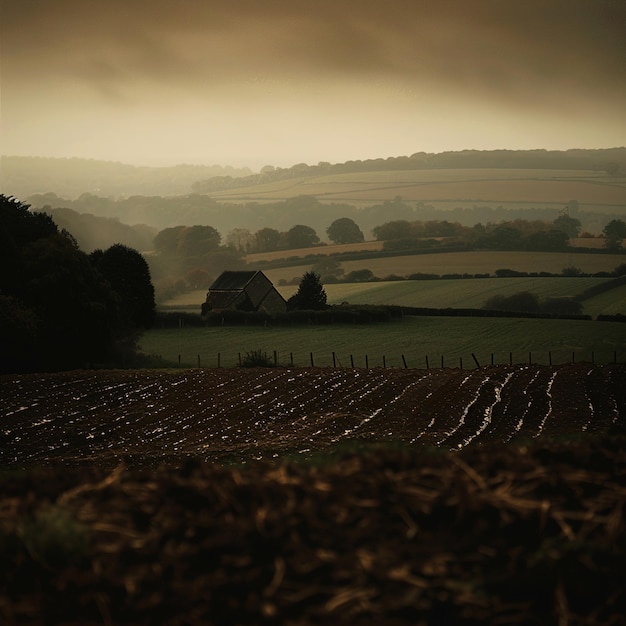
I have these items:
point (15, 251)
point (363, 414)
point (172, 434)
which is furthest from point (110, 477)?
point (15, 251)

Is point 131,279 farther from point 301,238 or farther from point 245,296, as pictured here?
point 301,238

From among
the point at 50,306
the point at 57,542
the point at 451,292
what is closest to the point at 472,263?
the point at 451,292

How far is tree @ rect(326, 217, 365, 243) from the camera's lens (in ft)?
411

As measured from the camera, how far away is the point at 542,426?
2759 centimetres

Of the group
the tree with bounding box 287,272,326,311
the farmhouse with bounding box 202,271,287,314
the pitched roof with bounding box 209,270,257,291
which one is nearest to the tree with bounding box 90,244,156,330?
the farmhouse with bounding box 202,271,287,314

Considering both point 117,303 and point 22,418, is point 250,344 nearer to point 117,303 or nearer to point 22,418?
point 117,303

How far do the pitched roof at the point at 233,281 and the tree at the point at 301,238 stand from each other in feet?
120

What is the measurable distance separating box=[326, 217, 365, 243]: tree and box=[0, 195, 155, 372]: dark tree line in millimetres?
70919

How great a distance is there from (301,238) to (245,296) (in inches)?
1712

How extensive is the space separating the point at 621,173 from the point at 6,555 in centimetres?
16755

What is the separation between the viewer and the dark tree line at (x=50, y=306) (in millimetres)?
46122

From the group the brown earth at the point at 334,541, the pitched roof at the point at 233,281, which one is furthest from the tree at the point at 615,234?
the brown earth at the point at 334,541

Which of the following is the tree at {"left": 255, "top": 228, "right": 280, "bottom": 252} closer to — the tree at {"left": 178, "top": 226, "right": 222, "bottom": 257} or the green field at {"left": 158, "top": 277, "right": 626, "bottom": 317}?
the tree at {"left": 178, "top": 226, "right": 222, "bottom": 257}

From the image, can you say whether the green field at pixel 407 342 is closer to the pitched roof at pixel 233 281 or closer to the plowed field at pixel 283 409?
the pitched roof at pixel 233 281
